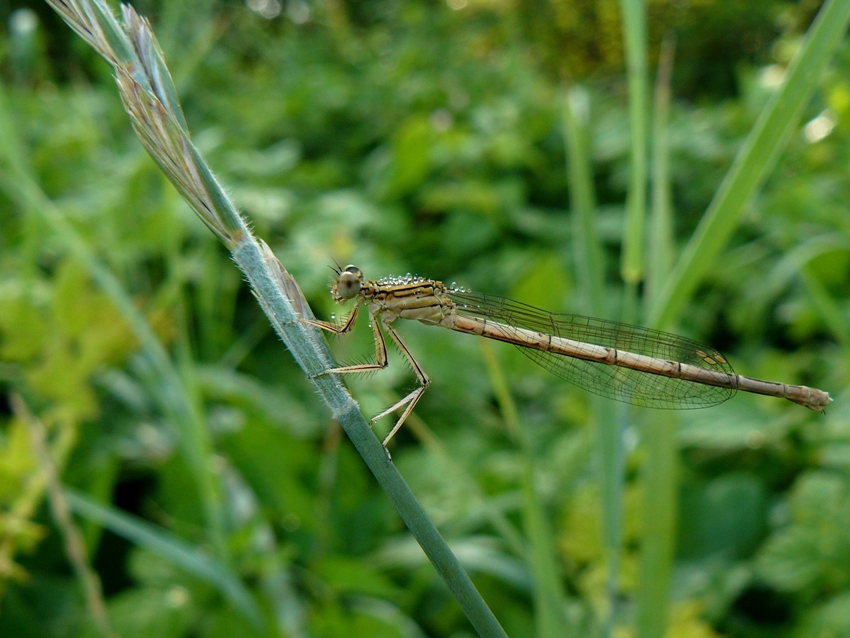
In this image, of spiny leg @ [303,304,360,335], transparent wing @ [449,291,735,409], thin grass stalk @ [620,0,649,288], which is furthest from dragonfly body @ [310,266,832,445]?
thin grass stalk @ [620,0,649,288]

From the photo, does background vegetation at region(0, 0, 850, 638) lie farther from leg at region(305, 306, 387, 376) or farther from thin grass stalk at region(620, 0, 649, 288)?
thin grass stalk at region(620, 0, 649, 288)

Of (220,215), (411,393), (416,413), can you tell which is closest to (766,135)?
(411,393)

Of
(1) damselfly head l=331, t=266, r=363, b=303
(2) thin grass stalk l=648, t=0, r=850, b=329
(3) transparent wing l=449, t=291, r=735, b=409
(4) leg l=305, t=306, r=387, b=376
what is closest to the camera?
(2) thin grass stalk l=648, t=0, r=850, b=329

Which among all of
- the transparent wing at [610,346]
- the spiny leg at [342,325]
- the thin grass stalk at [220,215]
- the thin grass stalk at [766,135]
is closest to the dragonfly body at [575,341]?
the transparent wing at [610,346]

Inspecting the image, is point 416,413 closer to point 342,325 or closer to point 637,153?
point 342,325

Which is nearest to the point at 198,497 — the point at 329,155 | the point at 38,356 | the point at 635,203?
the point at 38,356

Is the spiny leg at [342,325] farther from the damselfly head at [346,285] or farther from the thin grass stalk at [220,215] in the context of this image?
the thin grass stalk at [220,215]
